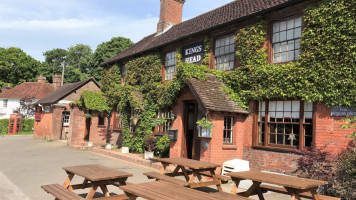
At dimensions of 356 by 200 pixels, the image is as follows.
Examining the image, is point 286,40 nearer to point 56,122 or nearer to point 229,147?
point 229,147

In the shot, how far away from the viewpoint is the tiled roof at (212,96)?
932 cm

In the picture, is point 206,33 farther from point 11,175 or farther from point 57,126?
point 57,126

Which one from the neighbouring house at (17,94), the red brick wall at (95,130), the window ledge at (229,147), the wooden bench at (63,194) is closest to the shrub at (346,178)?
the window ledge at (229,147)

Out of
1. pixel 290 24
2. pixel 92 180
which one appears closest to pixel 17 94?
pixel 290 24

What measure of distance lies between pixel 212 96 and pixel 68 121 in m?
19.2

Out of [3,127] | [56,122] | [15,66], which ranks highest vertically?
[15,66]

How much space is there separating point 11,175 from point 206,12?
12914 millimetres

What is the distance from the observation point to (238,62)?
11133mm

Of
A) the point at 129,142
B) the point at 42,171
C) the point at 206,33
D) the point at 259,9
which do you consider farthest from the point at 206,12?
the point at 42,171

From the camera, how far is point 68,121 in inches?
984

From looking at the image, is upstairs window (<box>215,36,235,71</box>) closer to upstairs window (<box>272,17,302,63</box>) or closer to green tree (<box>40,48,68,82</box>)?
upstairs window (<box>272,17,302,63</box>)

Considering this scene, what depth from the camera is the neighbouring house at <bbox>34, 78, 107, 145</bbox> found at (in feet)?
62.4

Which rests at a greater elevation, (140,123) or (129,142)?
(140,123)

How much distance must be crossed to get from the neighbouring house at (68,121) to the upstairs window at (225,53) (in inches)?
408
